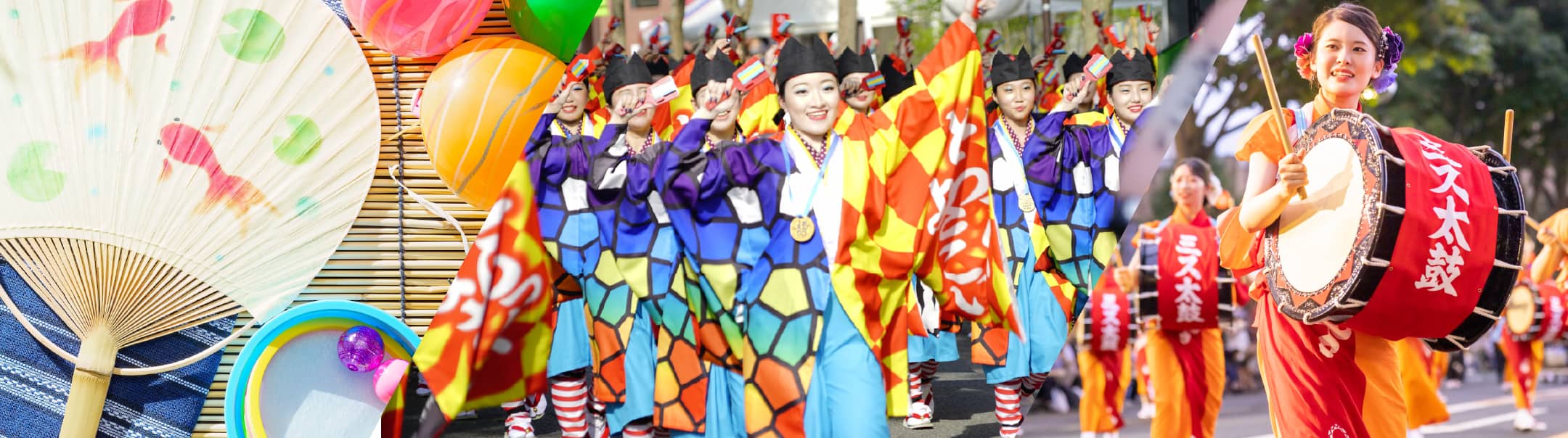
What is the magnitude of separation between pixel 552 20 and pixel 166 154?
1162 millimetres

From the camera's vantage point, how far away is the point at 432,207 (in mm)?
3914

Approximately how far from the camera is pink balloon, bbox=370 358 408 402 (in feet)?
12.4

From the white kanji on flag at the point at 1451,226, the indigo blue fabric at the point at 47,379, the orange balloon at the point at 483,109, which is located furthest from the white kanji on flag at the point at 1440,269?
the indigo blue fabric at the point at 47,379

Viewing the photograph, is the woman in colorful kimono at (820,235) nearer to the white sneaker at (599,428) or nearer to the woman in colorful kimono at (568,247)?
the woman in colorful kimono at (568,247)

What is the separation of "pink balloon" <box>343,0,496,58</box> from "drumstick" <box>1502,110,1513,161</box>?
2.63m

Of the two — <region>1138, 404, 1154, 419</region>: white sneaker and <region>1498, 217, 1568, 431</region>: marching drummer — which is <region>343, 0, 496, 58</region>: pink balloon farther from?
<region>1498, 217, 1568, 431</region>: marching drummer

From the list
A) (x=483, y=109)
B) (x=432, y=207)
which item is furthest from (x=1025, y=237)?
(x=432, y=207)

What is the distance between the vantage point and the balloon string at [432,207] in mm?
3908

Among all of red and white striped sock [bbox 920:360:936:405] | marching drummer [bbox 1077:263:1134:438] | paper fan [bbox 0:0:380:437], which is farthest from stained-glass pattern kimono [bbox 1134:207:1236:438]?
paper fan [bbox 0:0:380:437]

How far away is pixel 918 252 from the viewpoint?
133 inches

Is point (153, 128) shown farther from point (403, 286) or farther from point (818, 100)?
point (818, 100)

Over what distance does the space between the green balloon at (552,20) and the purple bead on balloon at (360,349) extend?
997 millimetres

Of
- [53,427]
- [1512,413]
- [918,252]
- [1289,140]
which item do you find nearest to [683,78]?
[918,252]

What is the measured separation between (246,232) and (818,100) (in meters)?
1.73
